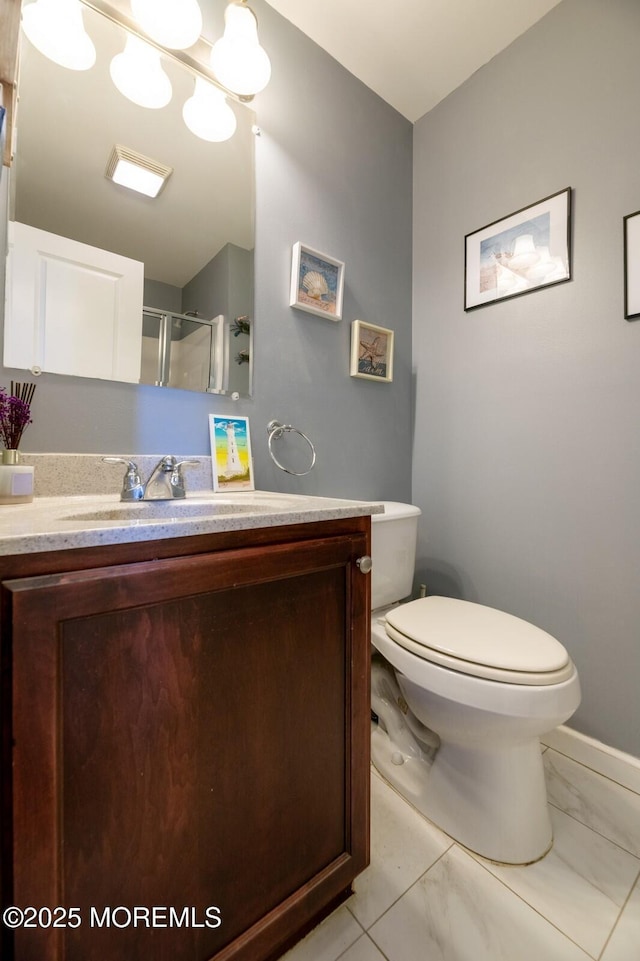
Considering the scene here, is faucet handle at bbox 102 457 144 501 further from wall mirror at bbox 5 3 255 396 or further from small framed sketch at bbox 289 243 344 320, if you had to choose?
small framed sketch at bbox 289 243 344 320

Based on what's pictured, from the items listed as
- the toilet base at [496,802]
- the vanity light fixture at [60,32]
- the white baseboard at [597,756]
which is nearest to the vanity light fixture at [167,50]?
the vanity light fixture at [60,32]

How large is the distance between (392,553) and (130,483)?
80 cm

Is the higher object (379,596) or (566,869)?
(379,596)

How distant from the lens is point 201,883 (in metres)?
0.55

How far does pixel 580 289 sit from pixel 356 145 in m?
1.01

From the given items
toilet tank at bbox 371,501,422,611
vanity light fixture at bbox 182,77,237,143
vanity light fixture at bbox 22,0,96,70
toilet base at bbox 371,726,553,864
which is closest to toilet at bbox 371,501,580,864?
toilet base at bbox 371,726,553,864

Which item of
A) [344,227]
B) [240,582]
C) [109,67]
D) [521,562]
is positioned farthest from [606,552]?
[109,67]

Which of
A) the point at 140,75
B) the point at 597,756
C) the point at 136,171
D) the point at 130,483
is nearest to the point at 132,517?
the point at 130,483

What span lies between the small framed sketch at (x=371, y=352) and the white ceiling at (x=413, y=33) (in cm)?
94

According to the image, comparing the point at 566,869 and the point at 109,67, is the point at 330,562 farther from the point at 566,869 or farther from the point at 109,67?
the point at 109,67

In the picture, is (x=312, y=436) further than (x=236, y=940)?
Yes

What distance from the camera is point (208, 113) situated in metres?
1.10

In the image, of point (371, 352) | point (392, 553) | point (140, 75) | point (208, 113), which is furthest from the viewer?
point (371, 352)

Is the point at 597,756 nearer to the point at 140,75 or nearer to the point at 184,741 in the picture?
the point at 184,741
